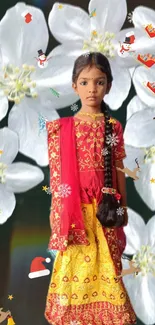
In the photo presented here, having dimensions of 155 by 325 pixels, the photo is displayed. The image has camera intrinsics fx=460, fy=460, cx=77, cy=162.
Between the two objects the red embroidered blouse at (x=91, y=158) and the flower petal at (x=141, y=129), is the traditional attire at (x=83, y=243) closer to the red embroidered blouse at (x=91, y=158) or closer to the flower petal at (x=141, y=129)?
the red embroidered blouse at (x=91, y=158)

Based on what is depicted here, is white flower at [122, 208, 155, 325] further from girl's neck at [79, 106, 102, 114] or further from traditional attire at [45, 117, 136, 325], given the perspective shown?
girl's neck at [79, 106, 102, 114]

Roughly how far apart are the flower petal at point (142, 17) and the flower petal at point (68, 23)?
174 millimetres

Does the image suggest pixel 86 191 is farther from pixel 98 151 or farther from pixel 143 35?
pixel 143 35

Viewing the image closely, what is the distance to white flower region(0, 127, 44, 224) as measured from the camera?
1684 mm

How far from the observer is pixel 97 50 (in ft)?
5.40

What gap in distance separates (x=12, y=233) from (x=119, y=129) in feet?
1.79

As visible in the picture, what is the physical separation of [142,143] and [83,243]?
431 mm

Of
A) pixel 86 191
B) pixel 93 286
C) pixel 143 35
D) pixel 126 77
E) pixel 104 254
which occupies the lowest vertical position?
pixel 93 286

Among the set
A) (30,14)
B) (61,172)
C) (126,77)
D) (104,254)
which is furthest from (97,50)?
(104,254)

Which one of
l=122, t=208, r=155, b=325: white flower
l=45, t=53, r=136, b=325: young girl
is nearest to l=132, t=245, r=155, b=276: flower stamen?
l=122, t=208, r=155, b=325: white flower

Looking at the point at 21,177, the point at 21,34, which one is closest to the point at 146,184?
the point at 21,177

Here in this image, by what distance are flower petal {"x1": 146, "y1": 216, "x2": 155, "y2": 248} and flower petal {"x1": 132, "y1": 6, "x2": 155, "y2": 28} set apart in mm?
715

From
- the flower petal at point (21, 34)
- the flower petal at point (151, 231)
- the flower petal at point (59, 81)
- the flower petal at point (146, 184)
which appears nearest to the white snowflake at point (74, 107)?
the flower petal at point (59, 81)

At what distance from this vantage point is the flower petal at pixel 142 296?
1.69 metres
